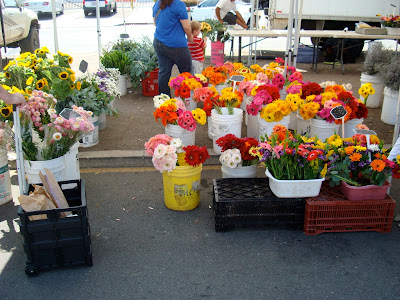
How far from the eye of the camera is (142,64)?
7.76m

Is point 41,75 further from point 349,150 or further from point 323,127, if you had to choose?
point 349,150

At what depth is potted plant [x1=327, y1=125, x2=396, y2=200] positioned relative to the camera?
3705 mm

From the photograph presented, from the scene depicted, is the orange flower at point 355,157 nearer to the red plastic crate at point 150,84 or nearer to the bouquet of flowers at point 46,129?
the bouquet of flowers at point 46,129

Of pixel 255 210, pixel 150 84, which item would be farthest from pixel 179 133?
pixel 150 84

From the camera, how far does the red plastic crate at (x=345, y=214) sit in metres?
3.76

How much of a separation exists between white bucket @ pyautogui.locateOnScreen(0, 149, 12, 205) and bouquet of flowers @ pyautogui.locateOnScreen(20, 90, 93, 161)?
1.02 ft

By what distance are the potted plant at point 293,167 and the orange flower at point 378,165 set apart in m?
0.39

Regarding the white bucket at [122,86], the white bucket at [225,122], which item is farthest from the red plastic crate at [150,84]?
the white bucket at [225,122]

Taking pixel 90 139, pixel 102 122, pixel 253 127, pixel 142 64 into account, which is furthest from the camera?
pixel 142 64

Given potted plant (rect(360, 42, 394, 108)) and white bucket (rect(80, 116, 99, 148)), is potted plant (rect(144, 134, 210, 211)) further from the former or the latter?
potted plant (rect(360, 42, 394, 108))

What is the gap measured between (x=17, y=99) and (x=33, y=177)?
3.25 feet

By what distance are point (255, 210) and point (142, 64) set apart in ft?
15.4

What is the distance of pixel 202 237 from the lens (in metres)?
3.85

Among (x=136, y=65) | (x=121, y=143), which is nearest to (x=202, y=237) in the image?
(x=121, y=143)
